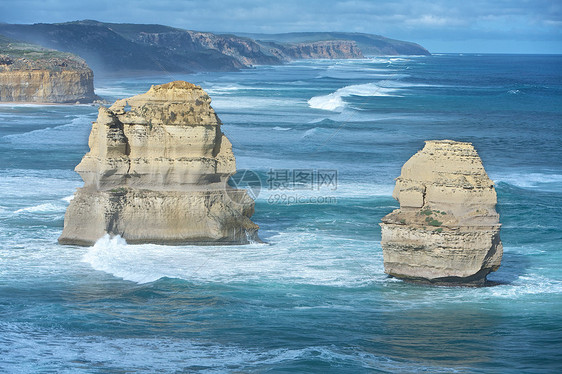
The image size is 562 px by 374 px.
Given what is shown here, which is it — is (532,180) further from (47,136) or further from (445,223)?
(47,136)

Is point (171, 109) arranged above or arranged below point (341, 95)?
above

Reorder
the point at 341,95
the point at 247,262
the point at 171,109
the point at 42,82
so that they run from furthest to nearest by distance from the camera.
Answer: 1. the point at 341,95
2. the point at 42,82
3. the point at 171,109
4. the point at 247,262

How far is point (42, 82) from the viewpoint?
8012cm

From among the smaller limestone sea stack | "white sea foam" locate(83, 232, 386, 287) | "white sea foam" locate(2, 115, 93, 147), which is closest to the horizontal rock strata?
"white sea foam" locate(2, 115, 93, 147)

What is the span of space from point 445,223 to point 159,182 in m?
7.89

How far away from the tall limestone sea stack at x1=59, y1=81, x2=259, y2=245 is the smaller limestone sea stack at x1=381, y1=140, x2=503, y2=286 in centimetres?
559

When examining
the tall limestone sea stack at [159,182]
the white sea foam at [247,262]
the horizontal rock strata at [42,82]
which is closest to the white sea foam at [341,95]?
the horizontal rock strata at [42,82]

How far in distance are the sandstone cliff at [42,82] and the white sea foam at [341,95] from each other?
19.7 metres

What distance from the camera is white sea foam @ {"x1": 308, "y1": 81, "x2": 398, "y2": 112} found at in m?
76.9

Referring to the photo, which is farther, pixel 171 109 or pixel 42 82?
pixel 42 82

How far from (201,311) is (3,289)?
4569 mm

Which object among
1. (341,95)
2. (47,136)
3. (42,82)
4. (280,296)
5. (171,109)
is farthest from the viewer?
(341,95)

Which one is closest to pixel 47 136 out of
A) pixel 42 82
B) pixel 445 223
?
pixel 42 82

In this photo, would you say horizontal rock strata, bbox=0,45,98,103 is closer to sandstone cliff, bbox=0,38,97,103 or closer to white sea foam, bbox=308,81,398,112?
sandstone cliff, bbox=0,38,97,103
